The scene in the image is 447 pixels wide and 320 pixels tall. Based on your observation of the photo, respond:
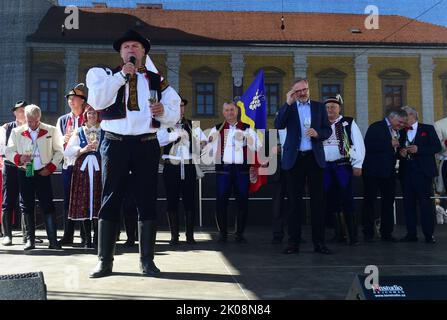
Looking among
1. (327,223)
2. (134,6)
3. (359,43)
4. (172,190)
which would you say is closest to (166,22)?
(134,6)

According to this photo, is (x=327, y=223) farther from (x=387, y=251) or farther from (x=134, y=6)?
(x=134, y=6)

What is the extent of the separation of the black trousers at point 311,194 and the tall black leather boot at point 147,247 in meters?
1.60

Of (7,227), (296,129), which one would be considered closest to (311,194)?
(296,129)

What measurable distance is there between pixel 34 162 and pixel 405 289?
410 cm

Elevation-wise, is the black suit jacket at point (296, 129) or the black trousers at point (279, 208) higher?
the black suit jacket at point (296, 129)

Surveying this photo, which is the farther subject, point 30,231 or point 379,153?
point 379,153

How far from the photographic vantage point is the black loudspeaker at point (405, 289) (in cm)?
174

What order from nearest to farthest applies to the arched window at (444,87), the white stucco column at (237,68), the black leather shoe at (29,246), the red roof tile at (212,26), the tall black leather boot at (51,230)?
the black leather shoe at (29,246) → the tall black leather boot at (51,230) → the red roof tile at (212,26) → the white stucco column at (237,68) → the arched window at (444,87)

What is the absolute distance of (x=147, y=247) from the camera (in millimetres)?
3316

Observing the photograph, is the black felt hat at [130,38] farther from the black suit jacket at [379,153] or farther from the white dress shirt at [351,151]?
the black suit jacket at [379,153]

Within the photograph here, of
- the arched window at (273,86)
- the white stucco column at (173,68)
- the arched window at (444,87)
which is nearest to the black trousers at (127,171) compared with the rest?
the white stucco column at (173,68)

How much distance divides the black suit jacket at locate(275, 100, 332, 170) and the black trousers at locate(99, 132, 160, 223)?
1562mm

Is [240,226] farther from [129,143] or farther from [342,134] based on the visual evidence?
[129,143]
